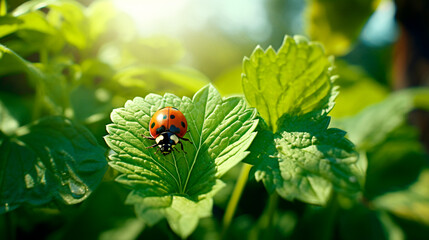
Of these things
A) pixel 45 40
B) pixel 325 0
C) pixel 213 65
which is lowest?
pixel 45 40

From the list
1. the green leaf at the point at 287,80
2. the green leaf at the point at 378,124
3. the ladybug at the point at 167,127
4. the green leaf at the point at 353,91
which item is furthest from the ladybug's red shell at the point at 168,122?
the green leaf at the point at 353,91

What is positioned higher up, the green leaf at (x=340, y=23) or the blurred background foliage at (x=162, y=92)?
the green leaf at (x=340, y=23)

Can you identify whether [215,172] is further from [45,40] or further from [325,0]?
[325,0]

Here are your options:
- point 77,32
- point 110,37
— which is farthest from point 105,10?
point 110,37

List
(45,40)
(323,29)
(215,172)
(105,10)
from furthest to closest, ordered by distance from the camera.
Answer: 1. (323,29)
2. (105,10)
3. (45,40)
4. (215,172)

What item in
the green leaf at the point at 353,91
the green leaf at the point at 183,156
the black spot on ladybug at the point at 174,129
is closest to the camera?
the green leaf at the point at 183,156

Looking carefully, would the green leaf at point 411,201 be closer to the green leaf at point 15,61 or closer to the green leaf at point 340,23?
the green leaf at point 340,23

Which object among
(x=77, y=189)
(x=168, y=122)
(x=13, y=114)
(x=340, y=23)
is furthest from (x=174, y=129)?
(x=340, y=23)
